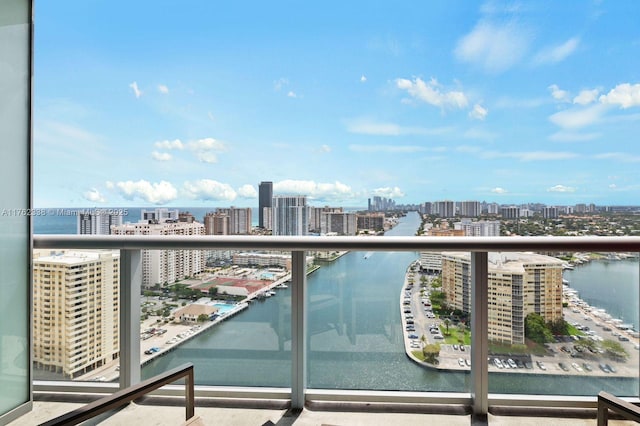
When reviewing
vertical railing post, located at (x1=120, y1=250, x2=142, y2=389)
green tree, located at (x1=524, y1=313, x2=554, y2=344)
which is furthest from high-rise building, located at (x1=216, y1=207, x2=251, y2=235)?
green tree, located at (x1=524, y1=313, x2=554, y2=344)

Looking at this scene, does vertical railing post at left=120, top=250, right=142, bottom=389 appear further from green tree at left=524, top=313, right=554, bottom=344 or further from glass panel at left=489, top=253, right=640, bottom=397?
green tree at left=524, top=313, right=554, bottom=344

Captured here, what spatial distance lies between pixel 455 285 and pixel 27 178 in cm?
299

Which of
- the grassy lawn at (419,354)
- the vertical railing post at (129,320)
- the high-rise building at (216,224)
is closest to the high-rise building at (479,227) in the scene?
the grassy lawn at (419,354)

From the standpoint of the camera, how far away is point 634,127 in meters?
2.92

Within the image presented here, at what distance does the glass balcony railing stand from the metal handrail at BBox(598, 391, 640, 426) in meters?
1.00

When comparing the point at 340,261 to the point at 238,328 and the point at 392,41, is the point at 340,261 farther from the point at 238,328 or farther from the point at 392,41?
the point at 392,41

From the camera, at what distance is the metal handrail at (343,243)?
6.54 feet

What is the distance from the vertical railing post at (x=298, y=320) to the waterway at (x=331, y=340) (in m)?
0.05

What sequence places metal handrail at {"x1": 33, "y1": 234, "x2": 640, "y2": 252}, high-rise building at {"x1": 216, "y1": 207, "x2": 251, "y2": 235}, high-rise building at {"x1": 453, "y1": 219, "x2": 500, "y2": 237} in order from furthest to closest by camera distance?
high-rise building at {"x1": 216, "y1": 207, "x2": 251, "y2": 235} → high-rise building at {"x1": 453, "y1": 219, "x2": 500, "y2": 237} → metal handrail at {"x1": 33, "y1": 234, "x2": 640, "y2": 252}

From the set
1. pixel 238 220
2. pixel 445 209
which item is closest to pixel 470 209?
pixel 445 209

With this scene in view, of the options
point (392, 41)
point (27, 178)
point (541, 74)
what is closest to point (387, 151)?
point (392, 41)

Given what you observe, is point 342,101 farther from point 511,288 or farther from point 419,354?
point 419,354

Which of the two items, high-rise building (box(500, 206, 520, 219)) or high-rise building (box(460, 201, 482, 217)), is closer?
high-rise building (box(500, 206, 520, 219))

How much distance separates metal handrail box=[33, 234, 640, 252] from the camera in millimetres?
1992
